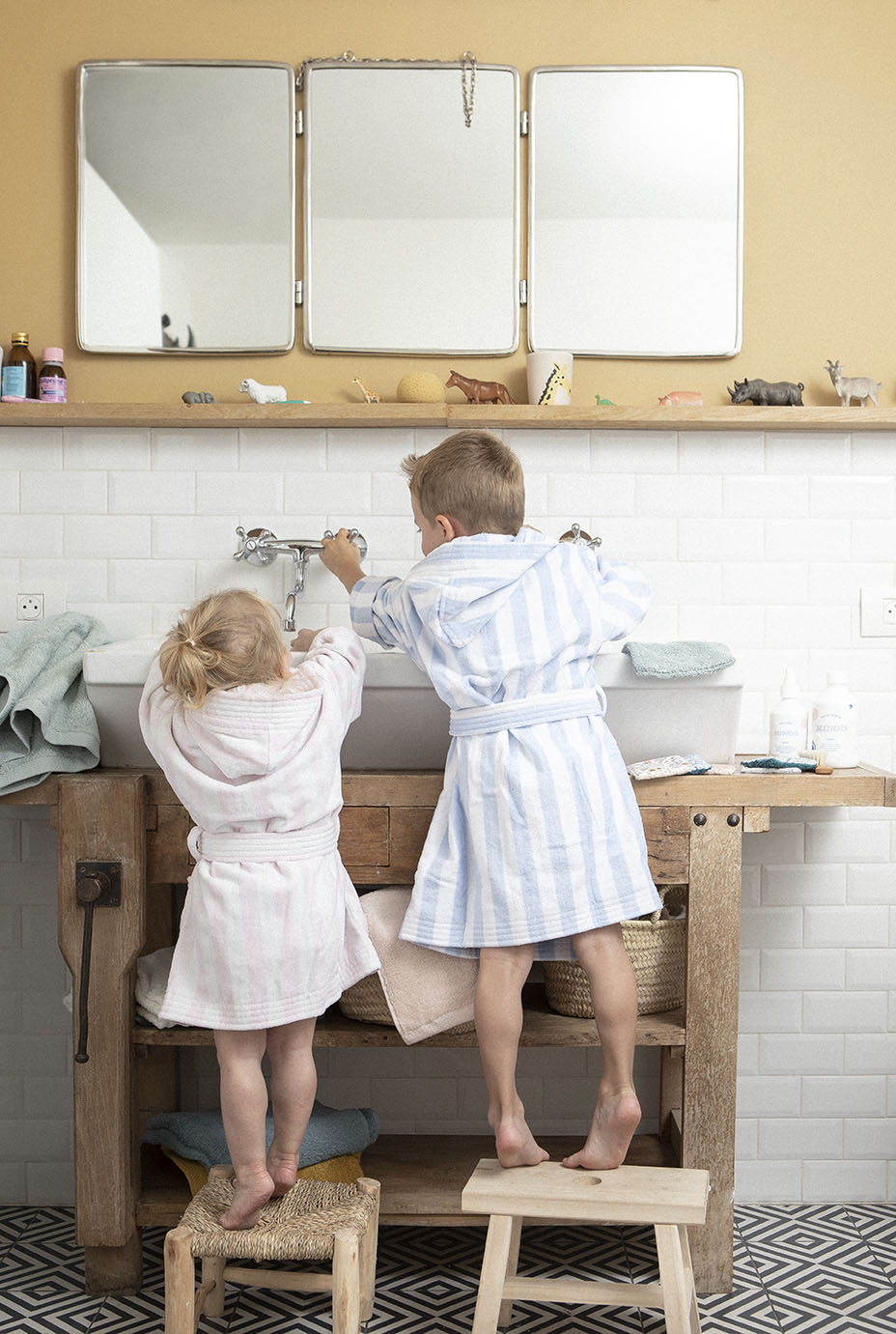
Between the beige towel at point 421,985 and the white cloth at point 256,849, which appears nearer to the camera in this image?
the white cloth at point 256,849

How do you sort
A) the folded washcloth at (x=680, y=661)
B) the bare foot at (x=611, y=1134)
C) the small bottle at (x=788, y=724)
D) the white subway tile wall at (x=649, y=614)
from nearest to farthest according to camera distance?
1. the bare foot at (x=611, y=1134)
2. the folded washcloth at (x=680, y=661)
3. the small bottle at (x=788, y=724)
4. the white subway tile wall at (x=649, y=614)

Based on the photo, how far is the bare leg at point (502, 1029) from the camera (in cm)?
179

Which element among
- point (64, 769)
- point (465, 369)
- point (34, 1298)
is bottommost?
point (34, 1298)

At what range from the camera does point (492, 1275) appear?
67.6 inches

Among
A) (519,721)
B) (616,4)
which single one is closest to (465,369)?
(616,4)

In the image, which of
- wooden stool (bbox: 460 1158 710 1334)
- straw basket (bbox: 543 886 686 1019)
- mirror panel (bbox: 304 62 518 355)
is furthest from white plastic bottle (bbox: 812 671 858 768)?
mirror panel (bbox: 304 62 518 355)

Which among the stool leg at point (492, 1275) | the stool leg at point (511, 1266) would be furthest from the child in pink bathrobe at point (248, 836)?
the stool leg at point (511, 1266)

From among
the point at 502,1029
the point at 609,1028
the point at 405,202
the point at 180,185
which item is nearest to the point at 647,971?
the point at 609,1028

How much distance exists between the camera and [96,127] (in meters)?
2.38

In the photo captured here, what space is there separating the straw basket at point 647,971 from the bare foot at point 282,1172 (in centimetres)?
52

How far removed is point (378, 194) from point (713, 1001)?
5.47 feet

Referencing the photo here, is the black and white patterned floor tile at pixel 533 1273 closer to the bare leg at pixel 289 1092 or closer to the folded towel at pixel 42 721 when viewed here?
the bare leg at pixel 289 1092

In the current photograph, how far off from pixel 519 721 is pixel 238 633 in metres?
0.44

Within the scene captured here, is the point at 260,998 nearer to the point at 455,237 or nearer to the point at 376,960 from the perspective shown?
the point at 376,960
